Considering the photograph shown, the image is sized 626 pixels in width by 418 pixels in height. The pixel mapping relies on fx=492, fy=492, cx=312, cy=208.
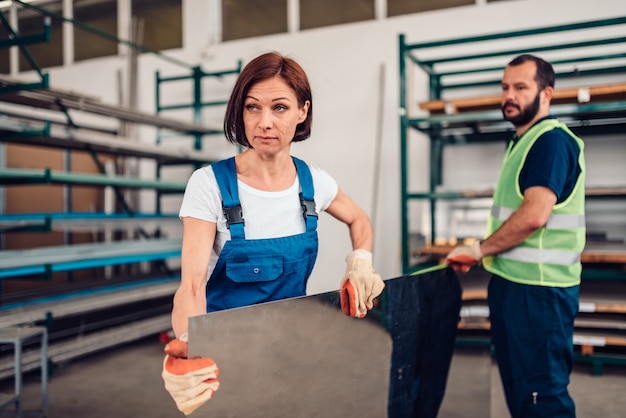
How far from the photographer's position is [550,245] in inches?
84.0

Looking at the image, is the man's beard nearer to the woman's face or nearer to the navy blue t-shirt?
the navy blue t-shirt

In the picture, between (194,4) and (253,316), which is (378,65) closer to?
(194,4)

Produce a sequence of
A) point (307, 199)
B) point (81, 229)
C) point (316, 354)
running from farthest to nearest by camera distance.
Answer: point (81, 229)
point (307, 199)
point (316, 354)

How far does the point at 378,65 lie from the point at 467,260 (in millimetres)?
3445

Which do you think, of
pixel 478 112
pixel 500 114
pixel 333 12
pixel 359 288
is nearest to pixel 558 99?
pixel 500 114

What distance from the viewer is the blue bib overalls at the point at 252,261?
1.47 metres

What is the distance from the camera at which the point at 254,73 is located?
56.9 inches

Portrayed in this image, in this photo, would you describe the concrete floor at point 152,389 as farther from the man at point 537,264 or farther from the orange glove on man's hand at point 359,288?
the orange glove on man's hand at point 359,288

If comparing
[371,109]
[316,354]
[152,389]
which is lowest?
[152,389]

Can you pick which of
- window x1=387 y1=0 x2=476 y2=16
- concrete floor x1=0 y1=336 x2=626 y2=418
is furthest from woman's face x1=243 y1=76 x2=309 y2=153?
window x1=387 y1=0 x2=476 y2=16

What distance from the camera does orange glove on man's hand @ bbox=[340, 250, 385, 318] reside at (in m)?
1.46

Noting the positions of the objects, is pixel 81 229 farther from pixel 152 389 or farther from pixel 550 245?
pixel 550 245

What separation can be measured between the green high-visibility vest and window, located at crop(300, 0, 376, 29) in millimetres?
3668

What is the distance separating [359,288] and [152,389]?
2.68 m
